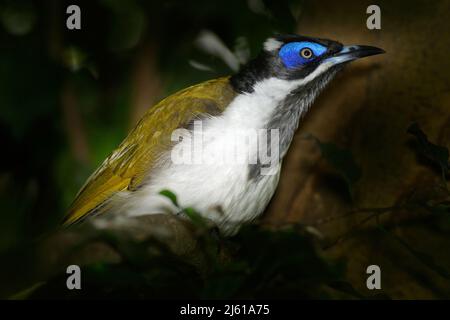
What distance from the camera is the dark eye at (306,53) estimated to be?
8.62 feet

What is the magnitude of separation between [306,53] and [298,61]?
50mm

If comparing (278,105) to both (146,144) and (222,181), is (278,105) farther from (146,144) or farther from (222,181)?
(146,144)

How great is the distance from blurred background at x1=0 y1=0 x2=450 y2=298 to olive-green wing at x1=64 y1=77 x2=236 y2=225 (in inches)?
13.9

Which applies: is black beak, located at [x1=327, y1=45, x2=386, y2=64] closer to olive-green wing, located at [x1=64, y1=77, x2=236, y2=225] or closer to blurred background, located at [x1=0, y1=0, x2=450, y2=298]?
blurred background, located at [x1=0, y1=0, x2=450, y2=298]

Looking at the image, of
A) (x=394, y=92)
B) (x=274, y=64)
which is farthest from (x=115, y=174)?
(x=394, y=92)

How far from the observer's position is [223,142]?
2.43 metres

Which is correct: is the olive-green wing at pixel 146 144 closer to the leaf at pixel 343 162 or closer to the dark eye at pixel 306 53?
the dark eye at pixel 306 53

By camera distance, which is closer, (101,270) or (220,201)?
(101,270)

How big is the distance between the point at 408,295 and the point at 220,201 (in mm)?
970

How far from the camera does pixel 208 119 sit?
2.56 meters

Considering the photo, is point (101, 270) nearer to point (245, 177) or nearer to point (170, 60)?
point (245, 177)

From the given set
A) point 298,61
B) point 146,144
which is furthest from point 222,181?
point 298,61

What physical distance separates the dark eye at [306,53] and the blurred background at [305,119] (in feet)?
1.19

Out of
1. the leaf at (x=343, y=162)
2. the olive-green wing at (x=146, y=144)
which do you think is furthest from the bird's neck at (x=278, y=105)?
the leaf at (x=343, y=162)
